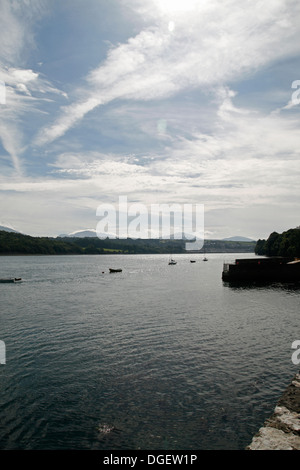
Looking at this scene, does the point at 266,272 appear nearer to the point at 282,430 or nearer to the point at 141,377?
the point at 141,377

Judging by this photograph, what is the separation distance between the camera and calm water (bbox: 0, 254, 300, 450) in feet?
48.8

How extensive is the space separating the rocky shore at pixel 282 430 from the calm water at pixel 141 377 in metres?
1.20

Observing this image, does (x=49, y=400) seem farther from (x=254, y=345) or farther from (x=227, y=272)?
(x=227, y=272)

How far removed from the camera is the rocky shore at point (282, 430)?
12.4m

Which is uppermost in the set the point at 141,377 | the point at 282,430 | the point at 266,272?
the point at 266,272

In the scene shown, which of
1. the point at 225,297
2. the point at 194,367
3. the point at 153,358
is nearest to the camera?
the point at 194,367

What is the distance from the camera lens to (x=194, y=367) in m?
23.1

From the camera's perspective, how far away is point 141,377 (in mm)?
21375

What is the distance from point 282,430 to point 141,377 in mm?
10292

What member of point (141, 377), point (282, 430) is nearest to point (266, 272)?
point (141, 377)

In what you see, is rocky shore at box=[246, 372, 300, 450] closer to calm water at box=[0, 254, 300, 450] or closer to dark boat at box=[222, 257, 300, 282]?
calm water at box=[0, 254, 300, 450]

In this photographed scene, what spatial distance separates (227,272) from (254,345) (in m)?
63.4

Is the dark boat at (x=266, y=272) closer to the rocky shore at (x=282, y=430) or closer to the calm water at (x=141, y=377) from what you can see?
the calm water at (x=141, y=377)

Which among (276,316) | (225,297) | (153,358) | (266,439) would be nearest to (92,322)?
(153,358)
